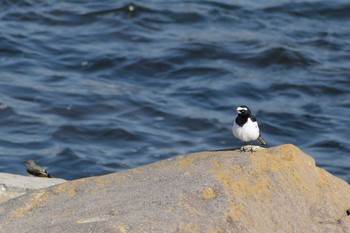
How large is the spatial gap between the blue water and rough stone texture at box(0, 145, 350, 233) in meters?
6.16

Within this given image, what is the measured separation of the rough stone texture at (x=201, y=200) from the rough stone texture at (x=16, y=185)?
148 centimetres

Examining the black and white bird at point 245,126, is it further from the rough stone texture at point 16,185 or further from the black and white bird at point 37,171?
the black and white bird at point 37,171

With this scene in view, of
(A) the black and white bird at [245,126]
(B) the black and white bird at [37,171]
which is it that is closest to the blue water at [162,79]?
(B) the black and white bird at [37,171]

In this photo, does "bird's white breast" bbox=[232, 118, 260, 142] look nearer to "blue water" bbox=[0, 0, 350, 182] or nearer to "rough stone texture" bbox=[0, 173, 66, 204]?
"rough stone texture" bbox=[0, 173, 66, 204]

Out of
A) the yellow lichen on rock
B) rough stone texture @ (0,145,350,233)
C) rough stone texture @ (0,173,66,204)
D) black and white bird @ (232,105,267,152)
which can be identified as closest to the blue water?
rough stone texture @ (0,173,66,204)

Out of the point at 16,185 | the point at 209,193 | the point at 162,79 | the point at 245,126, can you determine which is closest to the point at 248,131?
the point at 245,126

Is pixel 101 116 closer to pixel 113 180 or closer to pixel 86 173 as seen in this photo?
pixel 86 173

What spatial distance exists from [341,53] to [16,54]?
688cm

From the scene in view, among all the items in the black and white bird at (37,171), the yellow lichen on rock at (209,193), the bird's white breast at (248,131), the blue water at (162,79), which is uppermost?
the blue water at (162,79)

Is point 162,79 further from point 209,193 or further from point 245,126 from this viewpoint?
point 209,193

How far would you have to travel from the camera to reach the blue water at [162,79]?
14711mm

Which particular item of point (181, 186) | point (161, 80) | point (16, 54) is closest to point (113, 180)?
point (181, 186)

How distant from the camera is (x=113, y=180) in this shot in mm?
7195

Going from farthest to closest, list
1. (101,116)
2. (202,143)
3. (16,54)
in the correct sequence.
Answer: (16,54) → (101,116) → (202,143)
